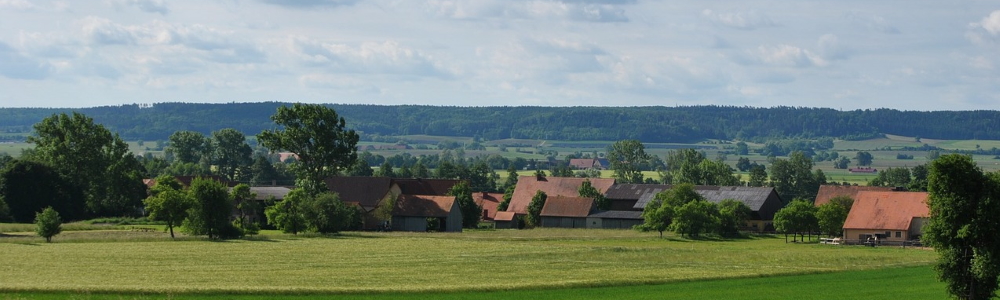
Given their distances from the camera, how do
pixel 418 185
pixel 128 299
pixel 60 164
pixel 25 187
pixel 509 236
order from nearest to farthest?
pixel 128 299, pixel 509 236, pixel 25 187, pixel 60 164, pixel 418 185

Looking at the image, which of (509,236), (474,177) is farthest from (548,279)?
(474,177)

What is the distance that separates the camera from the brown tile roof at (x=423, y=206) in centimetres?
9900

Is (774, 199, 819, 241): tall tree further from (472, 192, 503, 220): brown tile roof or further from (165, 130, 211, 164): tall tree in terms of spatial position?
(165, 130, 211, 164): tall tree

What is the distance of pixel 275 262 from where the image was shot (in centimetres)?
5669

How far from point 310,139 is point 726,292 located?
63.6 m

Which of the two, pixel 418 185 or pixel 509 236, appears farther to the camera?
pixel 418 185

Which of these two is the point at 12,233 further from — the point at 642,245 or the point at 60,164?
the point at 642,245

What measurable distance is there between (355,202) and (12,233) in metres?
34.7

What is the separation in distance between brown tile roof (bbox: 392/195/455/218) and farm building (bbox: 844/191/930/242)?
29276 mm

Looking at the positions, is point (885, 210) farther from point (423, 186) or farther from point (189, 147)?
point (189, 147)

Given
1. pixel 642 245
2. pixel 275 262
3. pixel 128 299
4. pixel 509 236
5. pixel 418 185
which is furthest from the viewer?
pixel 418 185

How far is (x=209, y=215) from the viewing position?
7919 centimetres

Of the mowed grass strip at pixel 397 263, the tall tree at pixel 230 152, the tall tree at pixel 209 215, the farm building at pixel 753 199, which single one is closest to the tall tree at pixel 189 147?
the tall tree at pixel 230 152

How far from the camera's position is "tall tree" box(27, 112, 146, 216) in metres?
105
